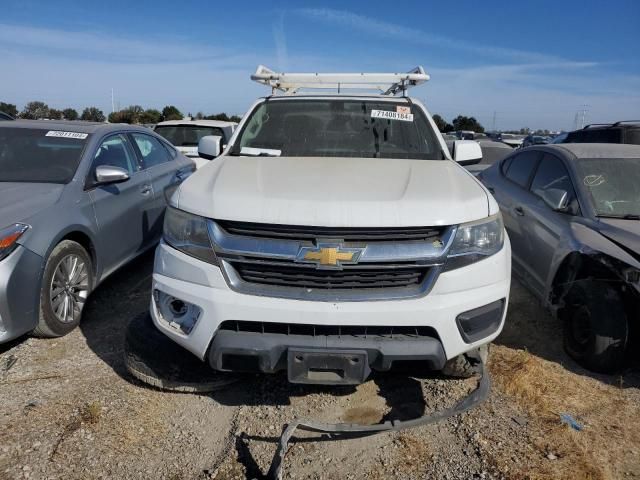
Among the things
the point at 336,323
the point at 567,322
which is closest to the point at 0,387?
the point at 336,323

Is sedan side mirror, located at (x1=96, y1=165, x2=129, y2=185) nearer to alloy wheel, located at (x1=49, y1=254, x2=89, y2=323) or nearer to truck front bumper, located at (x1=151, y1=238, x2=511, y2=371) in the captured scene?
alloy wheel, located at (x1=49, y1=254, x2=89, y2=323)

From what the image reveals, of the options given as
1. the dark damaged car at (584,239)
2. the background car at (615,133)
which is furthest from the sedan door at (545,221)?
the background car at (615,133)

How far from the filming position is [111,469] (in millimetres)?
2346

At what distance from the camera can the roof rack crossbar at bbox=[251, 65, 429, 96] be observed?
4.89 metres

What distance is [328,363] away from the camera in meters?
2.33

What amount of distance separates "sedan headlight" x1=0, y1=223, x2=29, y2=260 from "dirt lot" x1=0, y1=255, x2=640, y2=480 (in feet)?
2.52

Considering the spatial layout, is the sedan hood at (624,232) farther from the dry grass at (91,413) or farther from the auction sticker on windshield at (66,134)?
the auction sticker on windshield at (66,134)

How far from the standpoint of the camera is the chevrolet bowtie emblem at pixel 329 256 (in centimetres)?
235

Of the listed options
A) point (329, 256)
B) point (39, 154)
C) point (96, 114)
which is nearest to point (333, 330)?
point (329, 256)

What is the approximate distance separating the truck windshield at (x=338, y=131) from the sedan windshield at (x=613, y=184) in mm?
1335

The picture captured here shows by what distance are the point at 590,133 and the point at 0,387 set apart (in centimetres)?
997

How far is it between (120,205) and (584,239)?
3.82 metres

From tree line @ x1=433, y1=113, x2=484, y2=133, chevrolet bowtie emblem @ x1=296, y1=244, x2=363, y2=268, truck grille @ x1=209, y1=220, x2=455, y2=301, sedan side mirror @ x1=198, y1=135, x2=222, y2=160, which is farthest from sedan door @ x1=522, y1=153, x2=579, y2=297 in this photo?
tree line @ x1=433, y1=113, x2=484, y2=133

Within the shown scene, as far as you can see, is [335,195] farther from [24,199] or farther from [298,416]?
[24,199]
